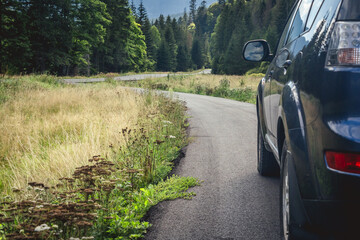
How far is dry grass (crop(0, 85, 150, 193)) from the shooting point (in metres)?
4.42

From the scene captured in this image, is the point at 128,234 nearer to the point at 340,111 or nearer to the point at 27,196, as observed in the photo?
the point at 27,196

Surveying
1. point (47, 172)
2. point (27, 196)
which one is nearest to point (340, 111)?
point (27, 196)

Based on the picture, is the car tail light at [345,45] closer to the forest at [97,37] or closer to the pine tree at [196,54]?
the forest at [97,37]

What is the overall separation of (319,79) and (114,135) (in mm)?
4795

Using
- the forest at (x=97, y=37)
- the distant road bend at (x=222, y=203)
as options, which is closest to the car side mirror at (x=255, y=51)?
the distant road bend at (x=222, y=203)

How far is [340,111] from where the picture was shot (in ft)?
4.53

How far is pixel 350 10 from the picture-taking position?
1483 mm

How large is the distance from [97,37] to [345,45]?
43.7 m

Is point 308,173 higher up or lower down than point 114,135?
higher up

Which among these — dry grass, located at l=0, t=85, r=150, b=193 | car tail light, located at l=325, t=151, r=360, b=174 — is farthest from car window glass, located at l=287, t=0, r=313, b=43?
dry grass, located at l=0, t=85, r=150, b=193

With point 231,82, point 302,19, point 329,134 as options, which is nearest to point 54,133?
point 302,19

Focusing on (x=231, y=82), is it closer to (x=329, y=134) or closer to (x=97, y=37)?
(x=97, y=37)

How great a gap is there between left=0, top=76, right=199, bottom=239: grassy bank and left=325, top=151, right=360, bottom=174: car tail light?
1813mm

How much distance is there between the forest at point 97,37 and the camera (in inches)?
1241
